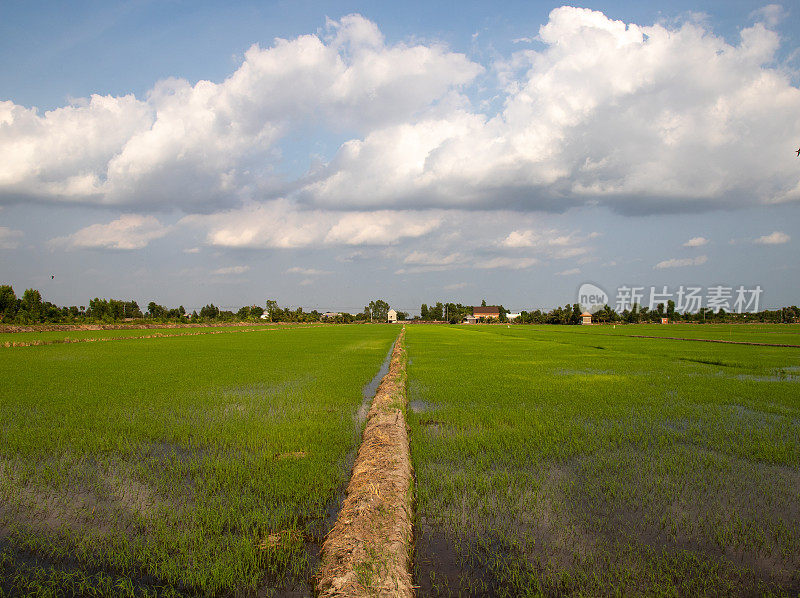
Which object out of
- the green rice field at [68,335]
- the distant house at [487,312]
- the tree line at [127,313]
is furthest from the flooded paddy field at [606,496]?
the distant house at [487,312]

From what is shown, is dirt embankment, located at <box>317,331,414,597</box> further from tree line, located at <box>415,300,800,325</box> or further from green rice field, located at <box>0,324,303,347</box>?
tree line, located at <box>415,300,800,325</box>

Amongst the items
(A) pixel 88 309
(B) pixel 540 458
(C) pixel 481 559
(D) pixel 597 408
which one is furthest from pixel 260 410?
(A) pixel 88 309

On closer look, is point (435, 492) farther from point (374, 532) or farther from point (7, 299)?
point (7, 299)

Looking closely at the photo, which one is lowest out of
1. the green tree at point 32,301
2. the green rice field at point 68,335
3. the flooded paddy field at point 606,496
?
the green rice field at point 68,335

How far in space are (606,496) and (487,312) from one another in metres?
133

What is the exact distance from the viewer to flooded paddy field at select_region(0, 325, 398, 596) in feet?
9.43

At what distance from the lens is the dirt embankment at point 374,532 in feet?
8.67

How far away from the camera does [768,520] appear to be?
11.8ft

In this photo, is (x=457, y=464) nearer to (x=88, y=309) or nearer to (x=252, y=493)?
(x=252, y=493)

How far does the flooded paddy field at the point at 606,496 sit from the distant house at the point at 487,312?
4690 inches

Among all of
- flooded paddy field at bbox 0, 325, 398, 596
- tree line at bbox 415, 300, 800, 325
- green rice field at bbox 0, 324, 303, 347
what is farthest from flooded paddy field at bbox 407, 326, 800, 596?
tree line at bbox 415, 300, 800, 325

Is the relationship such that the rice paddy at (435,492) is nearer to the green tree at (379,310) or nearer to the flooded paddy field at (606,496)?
the flooded paddy field at (606,496)

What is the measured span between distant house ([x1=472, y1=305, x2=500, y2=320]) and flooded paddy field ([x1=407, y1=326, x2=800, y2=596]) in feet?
391

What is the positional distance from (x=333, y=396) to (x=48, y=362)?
1256 cm
